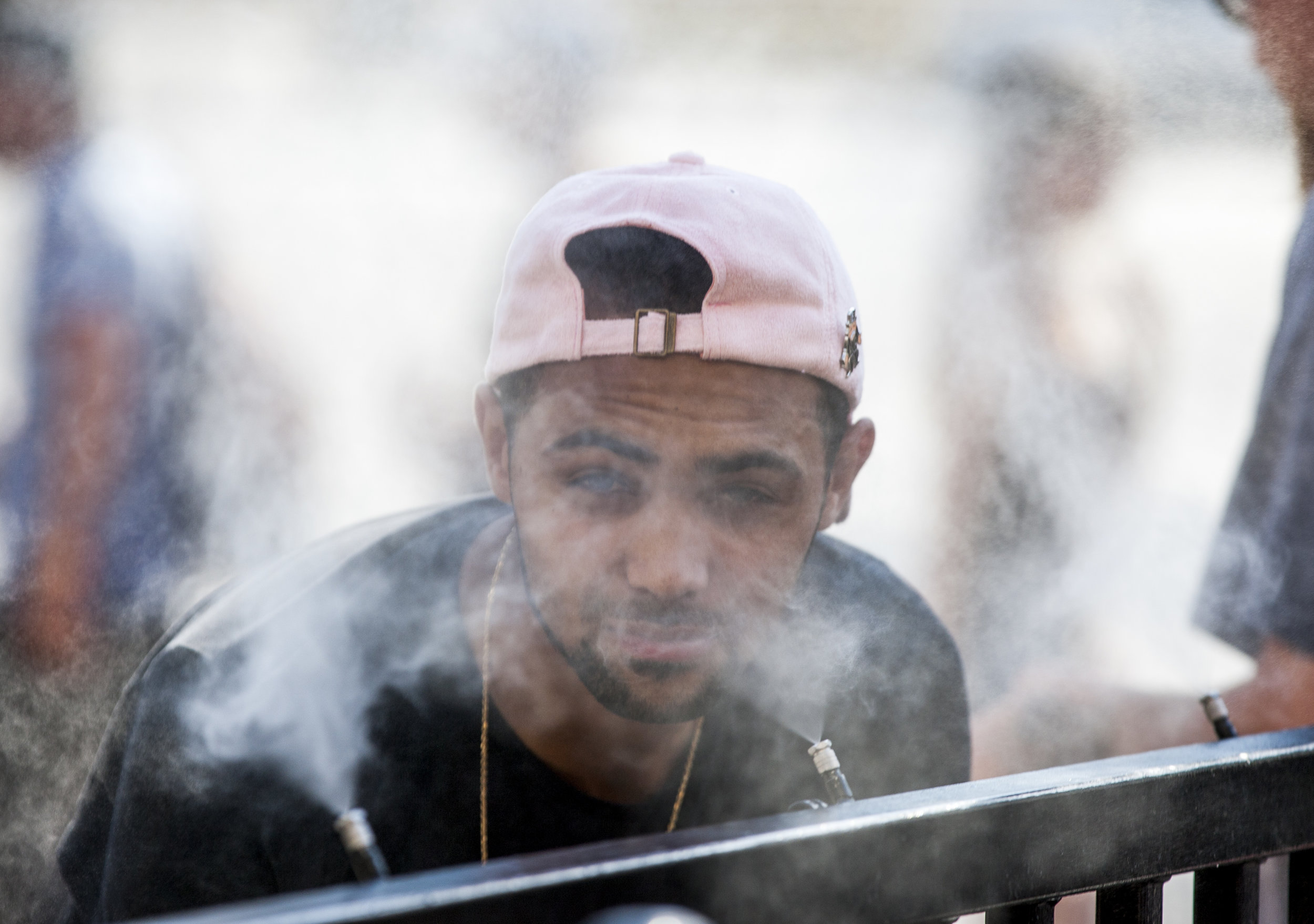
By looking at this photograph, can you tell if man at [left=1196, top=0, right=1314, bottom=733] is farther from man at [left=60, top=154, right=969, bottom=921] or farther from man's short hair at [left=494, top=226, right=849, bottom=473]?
man's short hair at [left=494, top=226, right=849, bottom=473]

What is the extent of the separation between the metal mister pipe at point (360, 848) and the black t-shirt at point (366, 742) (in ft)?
1.02

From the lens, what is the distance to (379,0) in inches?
46.3

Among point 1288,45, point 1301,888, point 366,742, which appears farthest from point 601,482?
point 1288,45

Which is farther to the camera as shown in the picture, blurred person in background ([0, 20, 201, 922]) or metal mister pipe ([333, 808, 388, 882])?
blurred person in background ([0, 20, 201, 922])

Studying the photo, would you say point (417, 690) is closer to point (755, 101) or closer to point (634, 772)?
point (634, 772)

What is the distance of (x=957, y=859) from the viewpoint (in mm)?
960

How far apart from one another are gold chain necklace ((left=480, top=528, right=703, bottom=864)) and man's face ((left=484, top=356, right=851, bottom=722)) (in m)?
0.06

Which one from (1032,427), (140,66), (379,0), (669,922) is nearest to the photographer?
(669,922)

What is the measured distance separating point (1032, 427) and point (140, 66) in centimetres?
121

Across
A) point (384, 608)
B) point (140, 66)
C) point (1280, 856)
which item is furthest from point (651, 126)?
point (1280, 856)

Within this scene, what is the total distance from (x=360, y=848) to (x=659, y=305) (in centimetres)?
64

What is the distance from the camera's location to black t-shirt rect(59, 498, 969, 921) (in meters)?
1.13

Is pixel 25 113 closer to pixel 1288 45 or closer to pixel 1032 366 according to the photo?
pixel 1032 366

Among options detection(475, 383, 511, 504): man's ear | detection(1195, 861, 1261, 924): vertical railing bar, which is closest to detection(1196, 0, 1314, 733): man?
detection(1195, 861, 1261, 924): vertical railing bar
